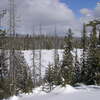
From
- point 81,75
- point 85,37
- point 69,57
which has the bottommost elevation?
point 81,75

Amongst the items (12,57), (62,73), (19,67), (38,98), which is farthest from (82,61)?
(38,98)

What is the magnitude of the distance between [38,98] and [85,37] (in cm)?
2953

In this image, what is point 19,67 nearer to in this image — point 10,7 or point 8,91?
point 10,7

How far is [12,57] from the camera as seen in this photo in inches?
969

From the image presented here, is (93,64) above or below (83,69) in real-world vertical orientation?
above

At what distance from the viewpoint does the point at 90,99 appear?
13234mm

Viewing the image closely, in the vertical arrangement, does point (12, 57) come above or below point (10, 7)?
below

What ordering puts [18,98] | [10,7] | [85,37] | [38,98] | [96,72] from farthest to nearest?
→ [85,37], [96,72], [10,7], [18,98], [38,98]

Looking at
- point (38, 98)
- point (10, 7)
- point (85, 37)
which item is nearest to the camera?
point (38, 98)

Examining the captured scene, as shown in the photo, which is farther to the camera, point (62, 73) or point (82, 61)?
point (82, 61)

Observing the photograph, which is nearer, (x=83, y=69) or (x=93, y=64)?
(x=93, y=64)

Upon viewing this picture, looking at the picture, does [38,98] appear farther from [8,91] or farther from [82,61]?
[82,61]

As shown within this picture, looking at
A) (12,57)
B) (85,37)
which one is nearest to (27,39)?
(85,37)

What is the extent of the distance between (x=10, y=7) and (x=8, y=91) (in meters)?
8.87
